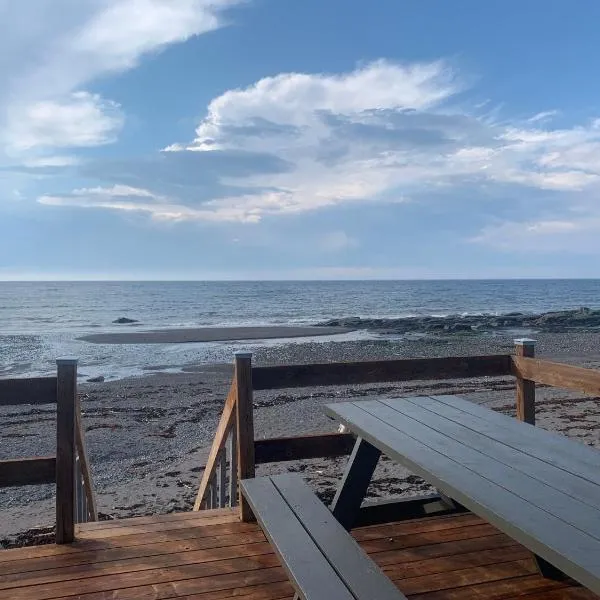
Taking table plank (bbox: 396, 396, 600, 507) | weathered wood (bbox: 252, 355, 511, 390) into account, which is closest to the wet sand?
Result: weathered wood (bbox: 252, 355, 511, 390)

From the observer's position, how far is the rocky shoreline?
33.2 m

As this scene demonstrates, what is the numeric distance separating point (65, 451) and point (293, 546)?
5.93 ft

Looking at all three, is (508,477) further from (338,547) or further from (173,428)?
(173,428)

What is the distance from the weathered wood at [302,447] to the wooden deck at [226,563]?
44cm

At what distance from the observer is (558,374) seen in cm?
401

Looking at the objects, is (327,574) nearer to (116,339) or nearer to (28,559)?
(28,559)

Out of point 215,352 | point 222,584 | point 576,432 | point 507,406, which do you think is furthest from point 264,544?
point 215,352

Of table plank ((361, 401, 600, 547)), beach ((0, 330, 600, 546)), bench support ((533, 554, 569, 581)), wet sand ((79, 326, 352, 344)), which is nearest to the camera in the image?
table plank ((361, 401, 600, 547))

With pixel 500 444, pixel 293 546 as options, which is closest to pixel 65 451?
pixel 293 546

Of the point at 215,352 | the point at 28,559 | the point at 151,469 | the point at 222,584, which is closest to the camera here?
the point at 222,584

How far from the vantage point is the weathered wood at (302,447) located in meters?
3.99

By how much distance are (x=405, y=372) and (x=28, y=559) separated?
2.52 m

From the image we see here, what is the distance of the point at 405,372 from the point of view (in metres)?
4.26

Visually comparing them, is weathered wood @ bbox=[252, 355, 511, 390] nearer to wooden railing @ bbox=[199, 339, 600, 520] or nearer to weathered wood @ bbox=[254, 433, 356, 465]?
wooden railing @ bbox=[199, 339, 600, 520]
